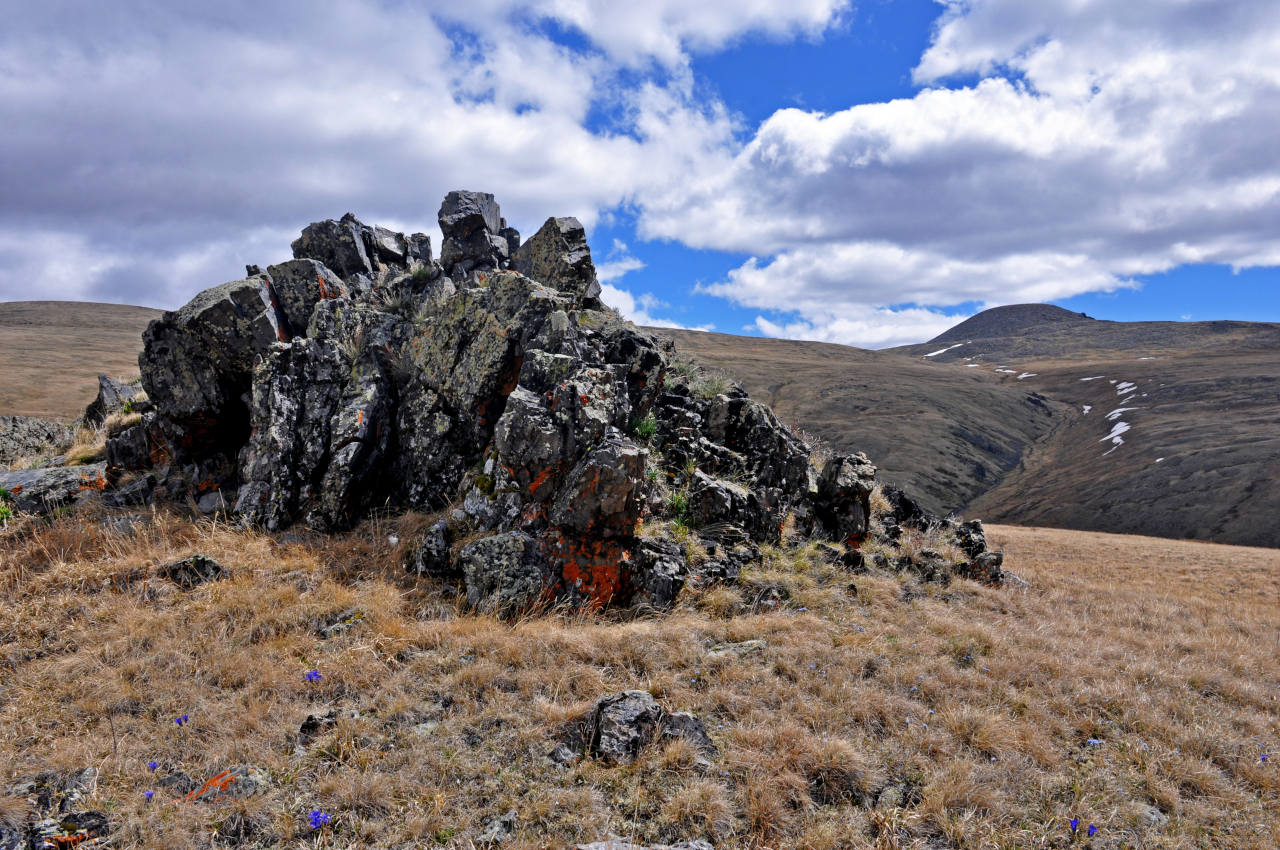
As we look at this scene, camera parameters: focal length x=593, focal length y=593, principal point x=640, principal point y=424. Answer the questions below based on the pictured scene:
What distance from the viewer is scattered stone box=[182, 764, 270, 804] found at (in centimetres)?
455

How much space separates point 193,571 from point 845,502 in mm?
10587

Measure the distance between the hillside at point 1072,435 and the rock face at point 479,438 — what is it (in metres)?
17.0

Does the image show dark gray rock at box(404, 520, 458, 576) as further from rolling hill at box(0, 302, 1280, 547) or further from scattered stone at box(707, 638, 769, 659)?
rolling hill at box(0, 302, 1280, 547)

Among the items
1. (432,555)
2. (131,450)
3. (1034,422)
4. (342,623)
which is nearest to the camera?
(342,623)

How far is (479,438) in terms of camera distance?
32.8 feet

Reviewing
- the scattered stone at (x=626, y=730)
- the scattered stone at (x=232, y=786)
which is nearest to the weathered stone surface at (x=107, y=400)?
the scattered stone at (x=232, y=786)

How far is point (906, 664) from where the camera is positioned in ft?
23.7

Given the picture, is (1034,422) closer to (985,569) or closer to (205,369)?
(985,569)

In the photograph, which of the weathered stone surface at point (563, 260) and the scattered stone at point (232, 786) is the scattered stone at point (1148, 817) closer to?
the scattered stone at point (232, 786)

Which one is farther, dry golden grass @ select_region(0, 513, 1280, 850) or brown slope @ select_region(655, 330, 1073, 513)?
brown slope @ select_region(655, 330, 1073, 513)

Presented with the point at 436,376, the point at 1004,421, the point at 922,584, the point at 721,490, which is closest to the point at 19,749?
the point at 436,376

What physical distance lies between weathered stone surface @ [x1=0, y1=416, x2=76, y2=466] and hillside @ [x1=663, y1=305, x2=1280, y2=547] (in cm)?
2265

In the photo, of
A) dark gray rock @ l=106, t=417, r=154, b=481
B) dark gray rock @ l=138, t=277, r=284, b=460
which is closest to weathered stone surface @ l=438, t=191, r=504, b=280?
dark gray rock @ l=138, t=277, r=284, b=460

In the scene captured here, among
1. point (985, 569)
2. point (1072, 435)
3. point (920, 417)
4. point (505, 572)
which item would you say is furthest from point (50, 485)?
point (1072, 435)
